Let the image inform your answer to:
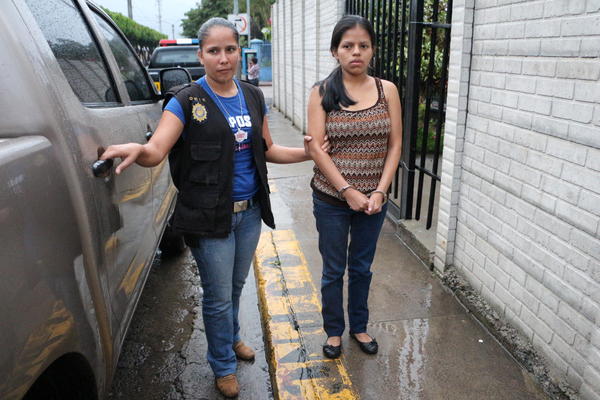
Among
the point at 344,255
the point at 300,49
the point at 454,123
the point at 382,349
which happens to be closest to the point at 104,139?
the point at 344,255

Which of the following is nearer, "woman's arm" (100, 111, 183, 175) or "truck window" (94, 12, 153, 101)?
"woman's arm" (100, 111, 183, 175)

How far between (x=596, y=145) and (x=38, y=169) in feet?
7.20

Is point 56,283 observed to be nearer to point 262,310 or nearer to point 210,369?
point 210,369

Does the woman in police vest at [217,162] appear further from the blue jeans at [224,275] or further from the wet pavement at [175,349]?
the wet pavement at [175,349]

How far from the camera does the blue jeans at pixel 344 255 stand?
8.96 feet

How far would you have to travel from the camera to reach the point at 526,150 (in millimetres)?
2834

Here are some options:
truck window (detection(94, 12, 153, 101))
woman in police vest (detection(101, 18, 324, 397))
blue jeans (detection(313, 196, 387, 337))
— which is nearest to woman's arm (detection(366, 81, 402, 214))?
blue jeans (detection(313, 196, 387, 337))

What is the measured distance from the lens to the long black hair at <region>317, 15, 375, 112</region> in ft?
8.24

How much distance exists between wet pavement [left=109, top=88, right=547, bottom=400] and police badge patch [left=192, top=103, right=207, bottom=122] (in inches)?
57.5

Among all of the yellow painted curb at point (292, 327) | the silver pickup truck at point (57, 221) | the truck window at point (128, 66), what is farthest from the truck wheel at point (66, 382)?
the truck window at point (128, 66)

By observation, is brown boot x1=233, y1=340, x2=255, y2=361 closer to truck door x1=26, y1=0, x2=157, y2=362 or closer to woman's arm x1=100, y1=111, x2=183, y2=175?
truck door x1=26, y1=0, x2=157, y2=362

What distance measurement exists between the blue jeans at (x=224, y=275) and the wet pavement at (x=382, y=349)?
27 centimetres

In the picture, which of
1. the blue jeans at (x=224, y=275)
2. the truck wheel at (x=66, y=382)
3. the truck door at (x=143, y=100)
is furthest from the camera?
the truck door at (x=143, y=100)

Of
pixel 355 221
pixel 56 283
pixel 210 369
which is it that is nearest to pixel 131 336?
pixel 210 369
